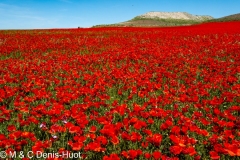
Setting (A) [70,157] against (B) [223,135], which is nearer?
(A) [70,157]

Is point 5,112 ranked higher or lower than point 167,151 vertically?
higher

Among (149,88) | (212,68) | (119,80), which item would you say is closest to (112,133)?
(149,88)

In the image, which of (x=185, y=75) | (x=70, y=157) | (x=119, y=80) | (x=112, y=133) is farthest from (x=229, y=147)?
(x=185, y=75)

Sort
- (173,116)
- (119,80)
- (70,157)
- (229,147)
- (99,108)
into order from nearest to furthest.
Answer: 1. (229,147)
2. (70,157)
3. (173,116)
4. (99,108)
5. (119,80)

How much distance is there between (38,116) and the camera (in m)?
3.79

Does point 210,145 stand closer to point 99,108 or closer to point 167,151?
point 167,151

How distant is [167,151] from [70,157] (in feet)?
4.18

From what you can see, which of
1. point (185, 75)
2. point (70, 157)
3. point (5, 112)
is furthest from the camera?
point (185, 75)

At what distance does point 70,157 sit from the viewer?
2.91 m

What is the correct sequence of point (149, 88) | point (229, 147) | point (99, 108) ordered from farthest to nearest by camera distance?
point (149, 88)
point (99, 108)
point (229, 147)

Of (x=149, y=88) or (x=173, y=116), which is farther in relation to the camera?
(x=149, y=88)

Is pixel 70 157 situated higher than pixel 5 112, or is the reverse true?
pixel 5 112

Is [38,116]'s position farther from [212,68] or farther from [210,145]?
[212,68]

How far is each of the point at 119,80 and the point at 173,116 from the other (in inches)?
111
